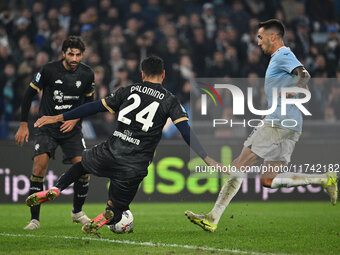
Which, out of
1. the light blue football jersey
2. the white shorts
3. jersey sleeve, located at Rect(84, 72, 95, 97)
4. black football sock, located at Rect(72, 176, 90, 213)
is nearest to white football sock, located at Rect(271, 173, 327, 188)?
the white shorts

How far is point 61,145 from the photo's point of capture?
30.2 feet

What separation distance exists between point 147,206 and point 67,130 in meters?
4.10

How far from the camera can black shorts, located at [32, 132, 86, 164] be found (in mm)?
8938

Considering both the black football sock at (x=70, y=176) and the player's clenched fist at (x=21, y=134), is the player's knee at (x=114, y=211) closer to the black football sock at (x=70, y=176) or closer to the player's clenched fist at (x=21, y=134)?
the black football sock at (x=70, y=176)

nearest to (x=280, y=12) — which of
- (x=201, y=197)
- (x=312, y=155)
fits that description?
(x=312, y=155)

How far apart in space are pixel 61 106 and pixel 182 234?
2.29 meters

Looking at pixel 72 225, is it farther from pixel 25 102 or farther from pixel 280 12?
pixel 280 12

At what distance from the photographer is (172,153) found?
43.4 feet

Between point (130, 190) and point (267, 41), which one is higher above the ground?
point (267, 41)

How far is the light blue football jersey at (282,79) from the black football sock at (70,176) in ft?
7.29

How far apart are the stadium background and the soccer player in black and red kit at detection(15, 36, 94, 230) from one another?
385 cm

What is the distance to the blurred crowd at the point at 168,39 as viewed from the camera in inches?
579

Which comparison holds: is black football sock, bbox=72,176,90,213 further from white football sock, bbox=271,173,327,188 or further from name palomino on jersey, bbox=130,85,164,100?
white football sock, bbox=271,173,327,188

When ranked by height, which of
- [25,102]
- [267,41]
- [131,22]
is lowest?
[25,102]
